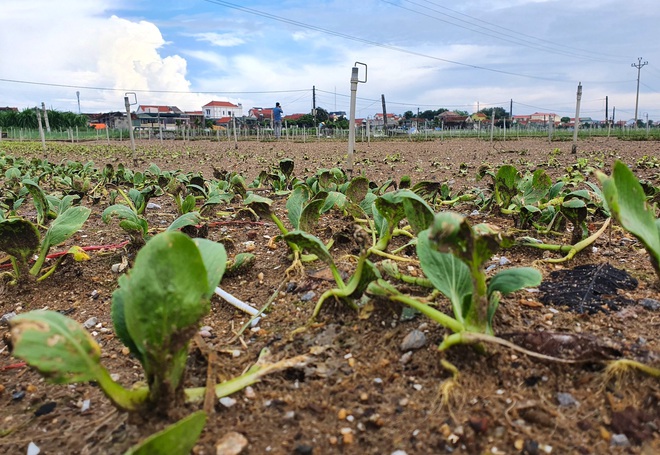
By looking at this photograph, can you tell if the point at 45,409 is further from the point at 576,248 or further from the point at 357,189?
the point at 576,248

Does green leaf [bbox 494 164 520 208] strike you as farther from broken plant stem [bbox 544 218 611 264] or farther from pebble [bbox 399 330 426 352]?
pebble [bbox 399 330 426 352]

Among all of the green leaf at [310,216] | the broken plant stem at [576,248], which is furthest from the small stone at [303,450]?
the broken plant stem at [576,248]

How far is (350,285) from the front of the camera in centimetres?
160

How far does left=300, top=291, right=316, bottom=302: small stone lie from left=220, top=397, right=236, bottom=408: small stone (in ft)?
2.26

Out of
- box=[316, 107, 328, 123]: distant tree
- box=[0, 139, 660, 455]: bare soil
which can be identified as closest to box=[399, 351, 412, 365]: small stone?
box=[0, 139, 660, 455]: bare soil

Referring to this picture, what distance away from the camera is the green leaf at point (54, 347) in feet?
3.11

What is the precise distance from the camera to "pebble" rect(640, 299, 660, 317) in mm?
1654

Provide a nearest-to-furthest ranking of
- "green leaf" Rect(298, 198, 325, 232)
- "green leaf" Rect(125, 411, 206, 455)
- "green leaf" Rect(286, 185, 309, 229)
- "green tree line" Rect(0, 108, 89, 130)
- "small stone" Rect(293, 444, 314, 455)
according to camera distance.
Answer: "green leaf" Rect(125, 411, 206, 455) < "small stone" Rect(293, 444, 314, 455) < "green leaf" Rect(298, 198, 325, 232) < "green leaf" Rect(286, 185, 309, 229) < "green tree line" Rect(0, 108, 89, 130)

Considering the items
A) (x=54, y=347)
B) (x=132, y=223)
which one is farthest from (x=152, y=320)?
(x=132, y=223)

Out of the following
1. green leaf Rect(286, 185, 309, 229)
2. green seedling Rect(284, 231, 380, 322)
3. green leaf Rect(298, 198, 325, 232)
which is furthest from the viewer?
green leaf Rect(286, 185, 309, 229)

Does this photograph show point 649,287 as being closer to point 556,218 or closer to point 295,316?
point 556,218

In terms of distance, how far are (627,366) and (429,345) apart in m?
0.51

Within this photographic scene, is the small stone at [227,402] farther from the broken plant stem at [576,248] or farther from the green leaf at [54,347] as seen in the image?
the broken plant stem at [576,248]

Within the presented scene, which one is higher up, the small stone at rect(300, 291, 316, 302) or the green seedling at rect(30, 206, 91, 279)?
the green seedling at rect(30, 206, 91, 279)
